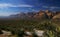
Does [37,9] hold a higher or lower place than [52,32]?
higher

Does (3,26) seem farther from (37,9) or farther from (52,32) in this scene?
(52,32)

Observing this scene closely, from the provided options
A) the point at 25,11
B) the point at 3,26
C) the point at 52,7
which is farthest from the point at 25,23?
the point at 52,7

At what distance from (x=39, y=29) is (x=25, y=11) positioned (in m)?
1.09

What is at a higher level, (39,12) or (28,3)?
(28,3)

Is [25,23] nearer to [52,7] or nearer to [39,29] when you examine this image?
[39,29]

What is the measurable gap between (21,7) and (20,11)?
20cm

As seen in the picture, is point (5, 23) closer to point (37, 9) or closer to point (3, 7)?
point (3, 7)

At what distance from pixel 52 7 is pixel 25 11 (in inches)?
51.5

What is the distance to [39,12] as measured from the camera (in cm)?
641

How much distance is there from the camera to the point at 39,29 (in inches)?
245

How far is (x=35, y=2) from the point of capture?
652 cm

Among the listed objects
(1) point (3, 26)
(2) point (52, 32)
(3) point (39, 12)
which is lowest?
(2) point (52, 32)

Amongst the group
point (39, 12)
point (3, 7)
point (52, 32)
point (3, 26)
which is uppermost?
point (3, 7)

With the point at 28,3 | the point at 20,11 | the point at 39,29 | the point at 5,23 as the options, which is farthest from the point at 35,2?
the point at 5,23
